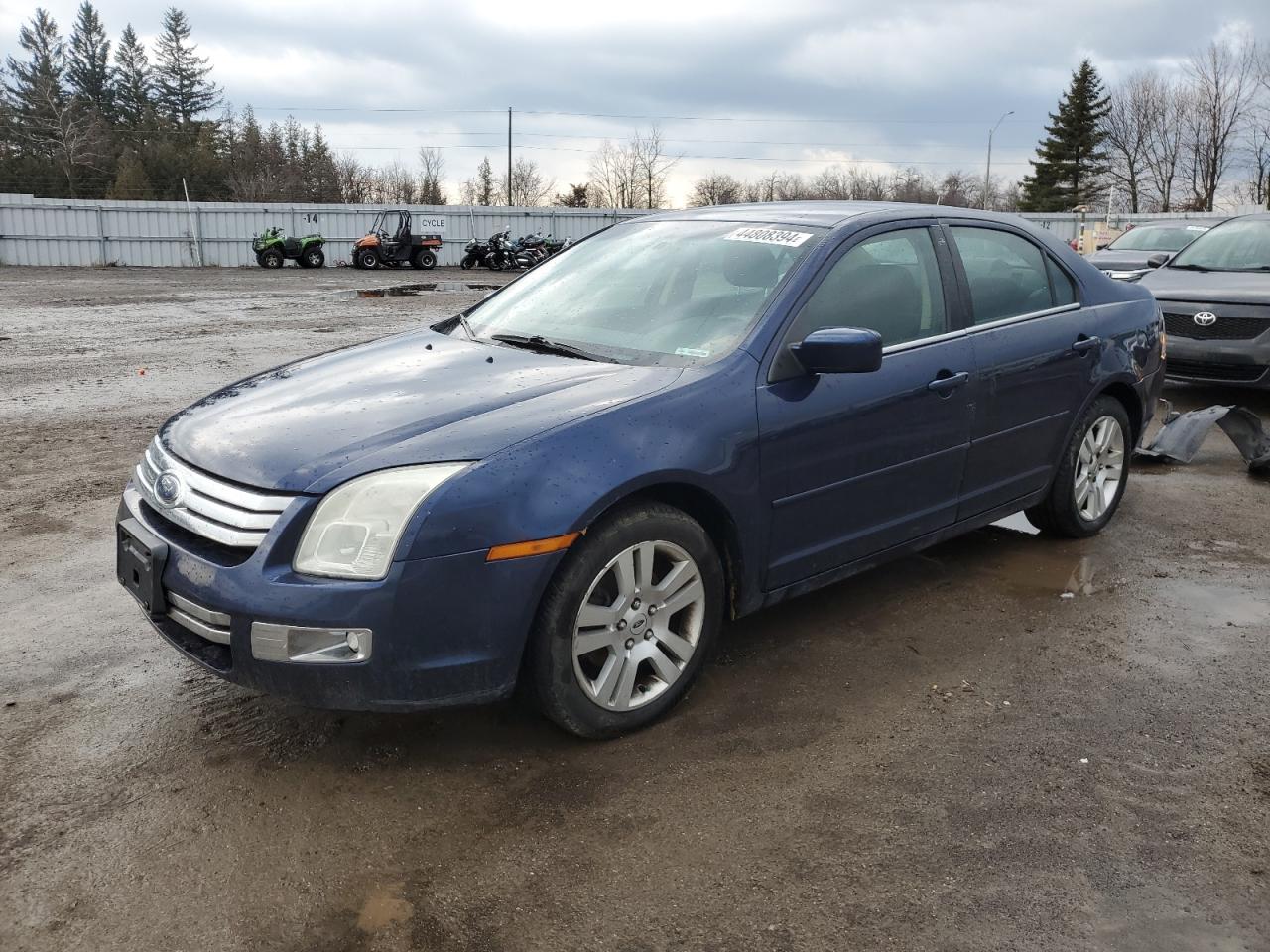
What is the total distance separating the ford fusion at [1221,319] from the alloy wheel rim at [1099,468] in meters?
3.99

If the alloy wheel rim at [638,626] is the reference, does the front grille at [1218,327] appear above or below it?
above

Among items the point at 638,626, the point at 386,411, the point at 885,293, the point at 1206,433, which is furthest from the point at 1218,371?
the point at 386,411

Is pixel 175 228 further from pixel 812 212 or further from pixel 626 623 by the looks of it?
pixel 626 623

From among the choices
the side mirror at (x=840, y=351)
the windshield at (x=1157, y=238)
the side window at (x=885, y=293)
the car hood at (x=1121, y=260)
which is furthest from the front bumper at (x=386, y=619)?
the windshield at (x=1157, y=238)

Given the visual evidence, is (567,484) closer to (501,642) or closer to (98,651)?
(501,642)

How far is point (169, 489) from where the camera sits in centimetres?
318

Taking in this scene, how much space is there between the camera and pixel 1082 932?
95.3 inches

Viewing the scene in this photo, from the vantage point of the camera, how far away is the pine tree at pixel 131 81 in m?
64.9

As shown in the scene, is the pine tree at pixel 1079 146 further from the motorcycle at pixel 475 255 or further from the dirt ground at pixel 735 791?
the dirt ground at pixel 735 791

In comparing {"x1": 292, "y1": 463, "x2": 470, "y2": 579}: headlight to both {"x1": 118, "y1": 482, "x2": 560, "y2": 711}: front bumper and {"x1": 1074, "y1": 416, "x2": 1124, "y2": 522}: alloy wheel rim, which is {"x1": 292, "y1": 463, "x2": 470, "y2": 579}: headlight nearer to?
{"x1": 118, "y1": 482, "x2": 560, "y2": 711}: front bumper

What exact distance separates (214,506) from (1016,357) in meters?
3.15

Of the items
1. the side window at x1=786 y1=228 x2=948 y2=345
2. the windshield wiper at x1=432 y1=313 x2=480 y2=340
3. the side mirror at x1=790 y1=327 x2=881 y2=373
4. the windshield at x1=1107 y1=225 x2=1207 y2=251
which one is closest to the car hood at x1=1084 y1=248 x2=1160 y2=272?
the windshield at x1=1107 y1=225 x2=1207 y2=251

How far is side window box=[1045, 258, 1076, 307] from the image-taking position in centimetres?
486

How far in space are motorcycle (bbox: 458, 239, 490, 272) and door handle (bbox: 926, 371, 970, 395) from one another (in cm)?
2984
